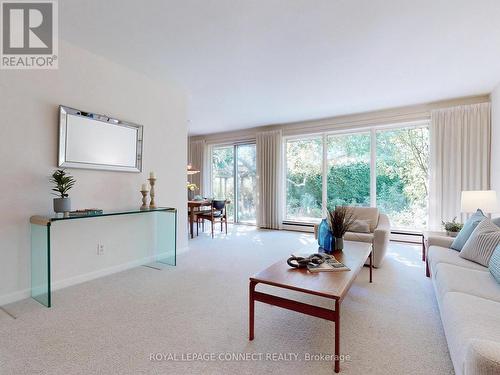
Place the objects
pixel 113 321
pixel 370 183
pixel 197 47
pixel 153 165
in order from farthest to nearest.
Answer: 1. pixel 370 183
2. pixel 153 165
3. pixel 197 47
4. pixel 113 321

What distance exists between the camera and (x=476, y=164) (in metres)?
4.04

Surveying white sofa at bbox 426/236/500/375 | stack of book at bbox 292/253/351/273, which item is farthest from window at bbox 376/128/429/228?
stack of book at bbox 292/253/351/273

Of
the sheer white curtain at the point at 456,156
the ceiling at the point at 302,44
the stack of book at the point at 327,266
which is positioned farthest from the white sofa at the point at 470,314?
the sheer white curtain at the point at 456,156

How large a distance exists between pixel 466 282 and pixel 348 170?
149 inches

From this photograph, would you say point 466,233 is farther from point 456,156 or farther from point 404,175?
point 404,175

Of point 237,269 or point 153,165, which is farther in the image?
point 153,165

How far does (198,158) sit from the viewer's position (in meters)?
7.27

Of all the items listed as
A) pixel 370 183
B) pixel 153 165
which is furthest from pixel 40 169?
pixel 370 183

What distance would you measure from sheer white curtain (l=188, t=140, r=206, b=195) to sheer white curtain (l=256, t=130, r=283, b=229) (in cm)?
182

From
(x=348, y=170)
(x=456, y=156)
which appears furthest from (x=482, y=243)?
(x=348, y=170)

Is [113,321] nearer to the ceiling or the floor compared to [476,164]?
nearer to the floor

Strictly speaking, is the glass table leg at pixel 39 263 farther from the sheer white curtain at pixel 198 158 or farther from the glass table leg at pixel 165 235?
the sheer white curtain at pixel 198 158

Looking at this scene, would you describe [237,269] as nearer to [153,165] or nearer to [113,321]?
[113,321]

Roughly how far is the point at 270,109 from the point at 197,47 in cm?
240
